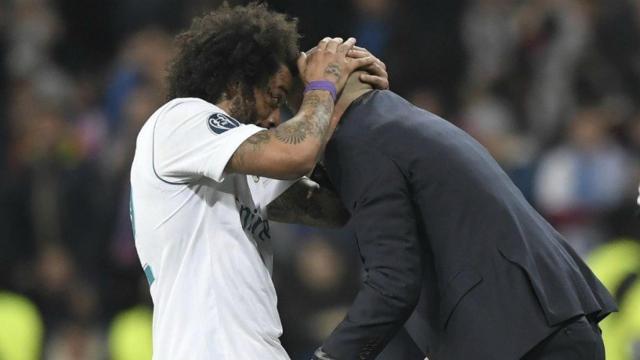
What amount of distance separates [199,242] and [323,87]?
0.58 meters

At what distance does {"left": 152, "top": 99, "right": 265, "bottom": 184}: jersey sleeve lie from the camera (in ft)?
12.7

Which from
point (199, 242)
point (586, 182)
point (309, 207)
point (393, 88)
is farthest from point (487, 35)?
point (199, 242)

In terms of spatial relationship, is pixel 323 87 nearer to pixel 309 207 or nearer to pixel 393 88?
pixel 309 207

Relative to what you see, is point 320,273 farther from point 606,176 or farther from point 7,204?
point 7,204

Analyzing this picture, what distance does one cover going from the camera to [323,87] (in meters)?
4.03

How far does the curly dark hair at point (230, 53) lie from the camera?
410 centimetres

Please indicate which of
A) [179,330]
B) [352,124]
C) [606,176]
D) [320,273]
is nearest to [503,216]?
[352,124]

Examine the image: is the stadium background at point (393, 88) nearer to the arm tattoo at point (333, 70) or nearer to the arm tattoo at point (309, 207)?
the arm tattoo at point (309, 207)

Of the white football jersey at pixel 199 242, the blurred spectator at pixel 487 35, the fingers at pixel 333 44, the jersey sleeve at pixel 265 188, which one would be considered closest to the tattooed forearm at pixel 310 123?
the white football jersey at pixel 199 242

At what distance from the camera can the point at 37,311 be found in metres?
8.43

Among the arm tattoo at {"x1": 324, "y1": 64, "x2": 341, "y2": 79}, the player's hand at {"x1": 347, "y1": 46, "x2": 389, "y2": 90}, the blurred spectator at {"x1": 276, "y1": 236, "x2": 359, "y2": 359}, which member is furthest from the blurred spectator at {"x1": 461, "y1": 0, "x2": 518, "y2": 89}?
the arm tattoo at {"x1": 324, "y1": 64, "x2": 341, "y2": 79}

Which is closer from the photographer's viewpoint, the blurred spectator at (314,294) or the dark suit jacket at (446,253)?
the dark suit jacket at (446,253)

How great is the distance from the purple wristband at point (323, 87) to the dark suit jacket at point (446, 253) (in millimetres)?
124

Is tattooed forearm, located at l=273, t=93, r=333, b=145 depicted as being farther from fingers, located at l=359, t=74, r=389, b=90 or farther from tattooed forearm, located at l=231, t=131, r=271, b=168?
fingers, located at l=359, t=74, r=389, b=90
